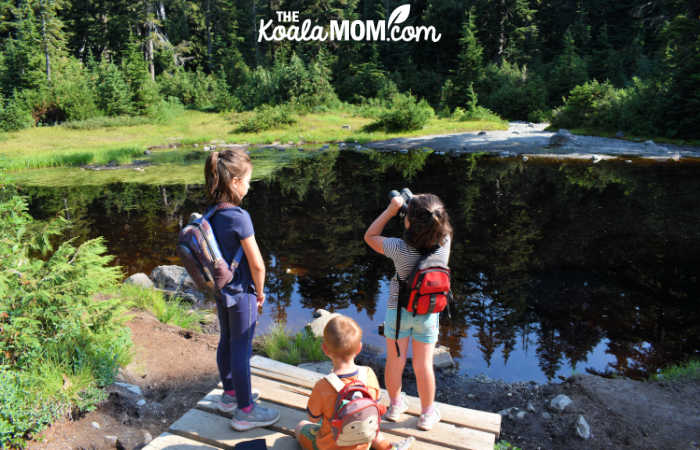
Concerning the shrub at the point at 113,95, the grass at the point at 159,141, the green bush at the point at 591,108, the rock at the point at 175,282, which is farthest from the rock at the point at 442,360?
the shrub at the point at 113,95

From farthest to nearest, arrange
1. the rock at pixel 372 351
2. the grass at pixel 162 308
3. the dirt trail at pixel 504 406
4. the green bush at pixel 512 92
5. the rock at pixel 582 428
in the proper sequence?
the green bush at pixel 512 92, the grass at pixel 162 308, the rock at pixel 372 351, the rock at pixel 582 428, the dirt trail at pixel 504 406

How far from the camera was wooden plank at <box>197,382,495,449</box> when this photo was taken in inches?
129

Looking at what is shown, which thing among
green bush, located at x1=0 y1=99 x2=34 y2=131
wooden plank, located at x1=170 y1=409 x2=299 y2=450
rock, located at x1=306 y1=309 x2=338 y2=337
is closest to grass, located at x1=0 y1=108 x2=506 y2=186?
green bush, located at x1=0 y1=99 x2=34 y2=131

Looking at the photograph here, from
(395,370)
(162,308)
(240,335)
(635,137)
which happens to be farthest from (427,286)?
(635,137)

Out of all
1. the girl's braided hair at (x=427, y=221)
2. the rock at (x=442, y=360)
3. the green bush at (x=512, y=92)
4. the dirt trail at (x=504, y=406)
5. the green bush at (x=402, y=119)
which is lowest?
the rock at (x=442, y=360)

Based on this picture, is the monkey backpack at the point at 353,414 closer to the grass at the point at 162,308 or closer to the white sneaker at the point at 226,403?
the white sneaker at the point at 226,403

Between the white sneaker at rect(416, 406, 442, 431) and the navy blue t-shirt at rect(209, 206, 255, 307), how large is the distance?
1.50 m

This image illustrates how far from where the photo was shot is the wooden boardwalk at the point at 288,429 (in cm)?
326

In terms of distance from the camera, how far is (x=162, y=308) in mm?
6555

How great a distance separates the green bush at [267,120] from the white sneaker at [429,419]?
88.7 feet

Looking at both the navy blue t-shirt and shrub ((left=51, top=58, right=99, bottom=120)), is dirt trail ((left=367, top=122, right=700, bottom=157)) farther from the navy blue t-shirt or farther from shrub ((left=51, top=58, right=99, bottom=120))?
the navy blue t-shirt

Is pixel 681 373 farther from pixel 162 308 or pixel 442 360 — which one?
pixel 162 308

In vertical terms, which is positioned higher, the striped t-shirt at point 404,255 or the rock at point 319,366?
the striped t-shirt at point 404,255

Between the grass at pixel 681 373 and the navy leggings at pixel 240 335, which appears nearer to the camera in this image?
the navy leggings at pixel 240 335
